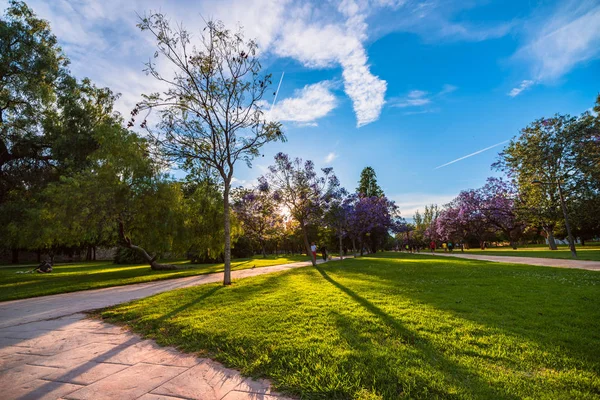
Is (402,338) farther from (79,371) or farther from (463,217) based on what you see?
(463,217)

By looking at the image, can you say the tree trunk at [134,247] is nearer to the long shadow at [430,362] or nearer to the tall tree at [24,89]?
the tall tree at [24,89]

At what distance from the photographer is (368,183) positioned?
5203 centimetres

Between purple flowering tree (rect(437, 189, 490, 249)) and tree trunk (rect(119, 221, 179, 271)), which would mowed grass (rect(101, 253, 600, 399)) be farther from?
purple flowering tree (rect(437, 189, 490, 249))

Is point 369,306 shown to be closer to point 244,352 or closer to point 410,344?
point 410,344

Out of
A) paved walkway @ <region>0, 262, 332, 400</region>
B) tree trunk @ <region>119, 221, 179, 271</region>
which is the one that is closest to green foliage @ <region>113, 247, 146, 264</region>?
tree trunk @ <region>119, 221, 179, 271</region>

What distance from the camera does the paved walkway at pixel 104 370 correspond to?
286 cm

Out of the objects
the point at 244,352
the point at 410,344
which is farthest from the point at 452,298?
the point at 244,352

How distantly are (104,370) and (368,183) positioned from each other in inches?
2028

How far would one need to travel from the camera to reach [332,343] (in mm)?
A: 3914

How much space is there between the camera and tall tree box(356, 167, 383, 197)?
2022 inches

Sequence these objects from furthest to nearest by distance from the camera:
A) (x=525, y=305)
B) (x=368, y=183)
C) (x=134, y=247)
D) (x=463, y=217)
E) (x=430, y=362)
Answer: (x=368, y=183)
(x=463, y=217)
(x=134, y=247)
(x=525, y=305)
(x=430, y=362)

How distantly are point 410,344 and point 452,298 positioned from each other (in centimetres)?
371

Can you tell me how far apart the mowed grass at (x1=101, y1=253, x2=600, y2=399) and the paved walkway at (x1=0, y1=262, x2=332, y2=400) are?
0.30 m

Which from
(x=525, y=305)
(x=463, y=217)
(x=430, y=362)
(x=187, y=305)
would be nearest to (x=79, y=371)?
(x=187, y=305)
